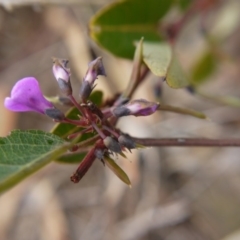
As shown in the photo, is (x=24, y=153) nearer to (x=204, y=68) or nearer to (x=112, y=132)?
(x=112, y=132)

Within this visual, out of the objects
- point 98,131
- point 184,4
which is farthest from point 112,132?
point 184,4

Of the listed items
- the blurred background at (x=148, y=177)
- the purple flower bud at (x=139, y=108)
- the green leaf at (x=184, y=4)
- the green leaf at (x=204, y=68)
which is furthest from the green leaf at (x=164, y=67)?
the blurred background at (x=148, y=177)

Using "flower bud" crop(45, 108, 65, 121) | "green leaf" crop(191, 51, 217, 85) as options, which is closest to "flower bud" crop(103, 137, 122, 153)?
"flower bud" crop(45, 108, 65, 121)

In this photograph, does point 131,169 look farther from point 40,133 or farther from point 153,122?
point 40,133

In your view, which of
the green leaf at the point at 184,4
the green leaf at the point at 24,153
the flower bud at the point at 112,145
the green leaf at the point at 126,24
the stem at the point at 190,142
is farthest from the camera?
the green leaf at the point at 184,4

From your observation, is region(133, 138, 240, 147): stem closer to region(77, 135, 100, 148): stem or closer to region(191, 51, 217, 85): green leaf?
region(77, 135, 100, 148): stem

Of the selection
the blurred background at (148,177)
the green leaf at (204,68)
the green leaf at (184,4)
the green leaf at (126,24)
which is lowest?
the blurred background at (148,177)

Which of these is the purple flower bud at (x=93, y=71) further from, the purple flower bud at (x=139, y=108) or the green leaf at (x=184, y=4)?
the green leaf at (x=184, y=4)
